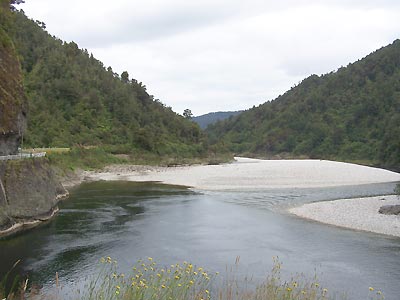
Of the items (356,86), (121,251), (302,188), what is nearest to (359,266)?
(121,251)

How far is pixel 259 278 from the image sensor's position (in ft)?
65.4

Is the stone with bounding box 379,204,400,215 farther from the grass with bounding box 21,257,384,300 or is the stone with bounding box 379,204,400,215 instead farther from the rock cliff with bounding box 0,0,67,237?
the rock cliff with bounding box 0,0,67,237

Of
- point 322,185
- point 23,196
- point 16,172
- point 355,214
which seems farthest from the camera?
point 322,185

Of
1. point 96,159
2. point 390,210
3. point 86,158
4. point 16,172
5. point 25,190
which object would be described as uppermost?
point 86,158

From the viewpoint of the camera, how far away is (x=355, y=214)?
36.3 m

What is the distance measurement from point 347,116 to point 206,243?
14775cm

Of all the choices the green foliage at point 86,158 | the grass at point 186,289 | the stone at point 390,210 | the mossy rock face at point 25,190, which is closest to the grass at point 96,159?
the green foliage at point 86,158

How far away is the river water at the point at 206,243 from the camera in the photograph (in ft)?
69.3

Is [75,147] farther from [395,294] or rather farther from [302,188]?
[395,294]

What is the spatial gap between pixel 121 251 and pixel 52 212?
14277 millimetres

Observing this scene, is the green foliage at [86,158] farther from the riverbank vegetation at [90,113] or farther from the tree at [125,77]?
the tree at [125,77]

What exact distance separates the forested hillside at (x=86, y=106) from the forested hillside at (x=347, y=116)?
1274 inches

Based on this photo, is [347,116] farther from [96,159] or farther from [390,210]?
[390,210]

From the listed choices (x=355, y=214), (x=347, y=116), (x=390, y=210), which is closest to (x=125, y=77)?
(x=347, y=116)
